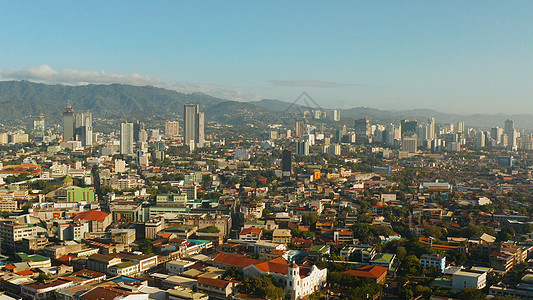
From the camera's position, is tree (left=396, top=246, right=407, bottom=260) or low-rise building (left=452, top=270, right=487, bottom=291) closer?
low-rise building (left=452, top=270, right=487, bottom=291)

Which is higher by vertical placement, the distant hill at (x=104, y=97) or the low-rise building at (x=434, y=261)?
the distant hill at (x=104, y=97)

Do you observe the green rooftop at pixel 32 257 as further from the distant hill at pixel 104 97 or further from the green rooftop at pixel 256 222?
the distant hill at pixel 104 97

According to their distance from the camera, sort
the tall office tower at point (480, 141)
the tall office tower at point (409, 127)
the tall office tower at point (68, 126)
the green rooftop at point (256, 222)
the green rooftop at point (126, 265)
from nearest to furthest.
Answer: the green rooftop at point (126, 265), the green rooftop at point (256, 222), the tall office tower at point (480, 141), the tall office tower at point (68, 126), the tall office tower at point (409, 127)

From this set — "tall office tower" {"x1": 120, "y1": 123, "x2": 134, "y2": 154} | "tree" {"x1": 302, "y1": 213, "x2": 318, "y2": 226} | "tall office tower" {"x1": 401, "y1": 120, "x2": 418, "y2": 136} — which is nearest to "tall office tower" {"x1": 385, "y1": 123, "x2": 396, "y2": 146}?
"tall office tower" {"x1": 401, "y1": 120, "x2": 418, "y2": 136}

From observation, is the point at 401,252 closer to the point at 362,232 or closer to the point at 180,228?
the point at 362,232

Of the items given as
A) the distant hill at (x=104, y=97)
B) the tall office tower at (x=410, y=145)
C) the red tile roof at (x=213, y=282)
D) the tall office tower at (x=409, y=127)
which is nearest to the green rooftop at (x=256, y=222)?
the red tile roof at (x=213, y=282)

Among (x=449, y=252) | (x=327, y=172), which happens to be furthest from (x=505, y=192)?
(x=449, y=252)

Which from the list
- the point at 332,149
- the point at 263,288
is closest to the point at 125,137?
the point at 332,149

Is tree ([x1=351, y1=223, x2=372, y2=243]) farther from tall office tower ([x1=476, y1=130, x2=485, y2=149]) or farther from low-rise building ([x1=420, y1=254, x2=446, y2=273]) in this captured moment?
tall office tower ([x1=476, y1=130, x2=485, y2=149])

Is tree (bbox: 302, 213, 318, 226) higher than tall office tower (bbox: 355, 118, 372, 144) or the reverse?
the reverse
